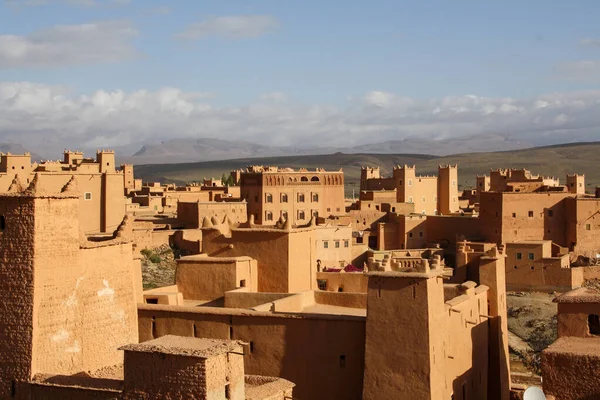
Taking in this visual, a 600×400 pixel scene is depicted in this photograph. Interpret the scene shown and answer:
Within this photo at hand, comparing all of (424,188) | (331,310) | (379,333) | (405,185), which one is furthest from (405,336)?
(424,188)

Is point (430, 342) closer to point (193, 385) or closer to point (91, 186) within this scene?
point (193, 385)

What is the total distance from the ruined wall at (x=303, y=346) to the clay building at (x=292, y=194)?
3154 centimetres

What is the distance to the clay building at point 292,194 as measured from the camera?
52.0m

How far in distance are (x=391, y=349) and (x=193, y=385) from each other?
4.67m

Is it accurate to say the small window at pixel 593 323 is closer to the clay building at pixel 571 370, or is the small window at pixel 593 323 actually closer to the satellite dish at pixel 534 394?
the clay building at pixel 571 370

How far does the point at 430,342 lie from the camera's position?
17.2 meters

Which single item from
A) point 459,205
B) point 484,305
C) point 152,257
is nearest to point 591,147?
point 459,205

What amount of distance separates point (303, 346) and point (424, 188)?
42.5 m

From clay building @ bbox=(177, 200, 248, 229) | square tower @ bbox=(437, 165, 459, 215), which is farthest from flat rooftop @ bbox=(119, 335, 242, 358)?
square tower @ bbox=(437, 165, 459, 215)

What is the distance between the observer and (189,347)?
14617 mm

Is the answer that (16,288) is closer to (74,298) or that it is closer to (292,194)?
(74,298)

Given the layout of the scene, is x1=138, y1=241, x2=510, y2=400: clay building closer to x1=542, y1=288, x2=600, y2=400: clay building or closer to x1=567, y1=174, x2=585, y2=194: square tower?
x1=542, y1=288, x2=600, y2=400: clay building

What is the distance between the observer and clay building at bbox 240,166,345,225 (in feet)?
171

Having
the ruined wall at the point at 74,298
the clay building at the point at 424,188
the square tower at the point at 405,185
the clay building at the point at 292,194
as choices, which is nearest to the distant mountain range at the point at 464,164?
the clay building at the point at 424,188
